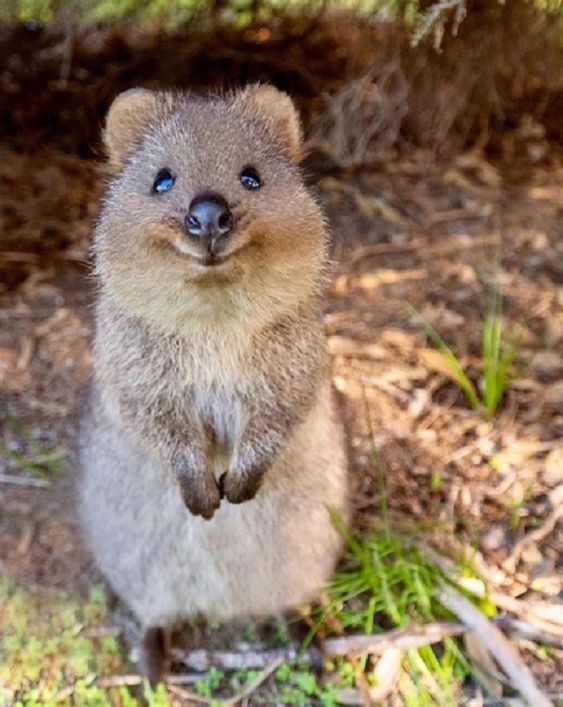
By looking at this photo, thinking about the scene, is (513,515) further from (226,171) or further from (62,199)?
(62,199)

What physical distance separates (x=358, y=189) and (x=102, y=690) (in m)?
3.85

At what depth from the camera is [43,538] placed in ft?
13.8

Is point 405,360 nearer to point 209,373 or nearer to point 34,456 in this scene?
point 34,456

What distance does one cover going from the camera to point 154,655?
12.3 feet

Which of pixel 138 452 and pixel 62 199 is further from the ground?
pixel 62 199

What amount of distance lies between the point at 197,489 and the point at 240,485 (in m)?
0.16

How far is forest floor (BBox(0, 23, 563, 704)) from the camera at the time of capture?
13.6 ft

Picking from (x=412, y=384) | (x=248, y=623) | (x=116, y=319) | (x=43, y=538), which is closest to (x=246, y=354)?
(x=116, y=319)

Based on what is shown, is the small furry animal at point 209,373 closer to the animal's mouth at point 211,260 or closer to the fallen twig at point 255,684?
the animal's mouth at point 211,260

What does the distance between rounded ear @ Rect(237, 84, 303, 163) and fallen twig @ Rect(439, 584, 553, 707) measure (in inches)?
73.0

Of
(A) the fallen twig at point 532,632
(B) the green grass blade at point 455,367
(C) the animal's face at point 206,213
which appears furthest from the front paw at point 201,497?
(B) the green grass blade at point 455,367

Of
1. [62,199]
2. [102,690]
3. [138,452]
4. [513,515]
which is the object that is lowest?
[102,690]

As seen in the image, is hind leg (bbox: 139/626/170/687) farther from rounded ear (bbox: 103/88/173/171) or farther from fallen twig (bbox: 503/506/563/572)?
rounded ear (bbox: 103/88/173/171)

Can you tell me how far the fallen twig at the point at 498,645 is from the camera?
350cm
